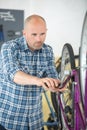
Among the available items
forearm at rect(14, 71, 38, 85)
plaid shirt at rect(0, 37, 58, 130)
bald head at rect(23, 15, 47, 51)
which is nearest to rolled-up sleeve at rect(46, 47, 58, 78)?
plaid shirt at rect(0, 37, 58, 130)

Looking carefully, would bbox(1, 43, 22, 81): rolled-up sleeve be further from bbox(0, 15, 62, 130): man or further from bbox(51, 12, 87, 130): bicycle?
bbox(51, 12, 87, 130): bicycle

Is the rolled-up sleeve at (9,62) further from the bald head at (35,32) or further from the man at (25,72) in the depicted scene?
the bald head at (35,32)

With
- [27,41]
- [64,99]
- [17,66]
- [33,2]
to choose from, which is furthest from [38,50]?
[33,2]

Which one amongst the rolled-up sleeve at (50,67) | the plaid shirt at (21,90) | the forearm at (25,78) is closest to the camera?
the forearm at (25,78)

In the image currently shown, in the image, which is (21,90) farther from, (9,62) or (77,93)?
(77,93)

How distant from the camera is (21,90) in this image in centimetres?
158

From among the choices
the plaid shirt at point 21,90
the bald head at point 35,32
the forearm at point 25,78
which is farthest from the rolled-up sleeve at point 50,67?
the forearm at point 25,78

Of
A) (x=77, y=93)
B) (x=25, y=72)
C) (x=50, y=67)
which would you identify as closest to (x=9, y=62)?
(x=25, y=72)

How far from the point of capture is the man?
1.51 metres

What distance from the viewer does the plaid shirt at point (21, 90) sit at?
1567 mm

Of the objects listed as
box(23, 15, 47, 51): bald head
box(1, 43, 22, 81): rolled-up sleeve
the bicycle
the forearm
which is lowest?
the bicycle

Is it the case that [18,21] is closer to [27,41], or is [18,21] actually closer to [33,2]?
[33,2]

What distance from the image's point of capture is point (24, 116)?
64.6 inches

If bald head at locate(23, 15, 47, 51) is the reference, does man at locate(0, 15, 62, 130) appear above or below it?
below
